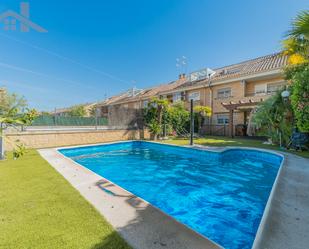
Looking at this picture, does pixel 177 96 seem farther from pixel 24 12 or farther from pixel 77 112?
pixel 77 112

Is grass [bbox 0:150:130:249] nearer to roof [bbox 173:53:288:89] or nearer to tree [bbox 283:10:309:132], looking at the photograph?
tree [bbox 283:10:309:132]

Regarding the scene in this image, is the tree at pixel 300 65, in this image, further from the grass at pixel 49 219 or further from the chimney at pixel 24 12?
the chimney at pixel 24 12

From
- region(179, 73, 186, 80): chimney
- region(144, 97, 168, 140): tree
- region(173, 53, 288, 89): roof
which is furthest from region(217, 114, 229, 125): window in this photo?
region(179, 73, 186, 80): chimney

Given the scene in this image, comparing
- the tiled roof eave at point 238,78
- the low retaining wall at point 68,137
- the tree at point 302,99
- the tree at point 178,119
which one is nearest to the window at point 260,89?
the tiled roof eave at point 238,78

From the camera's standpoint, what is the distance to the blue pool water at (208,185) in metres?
3.07

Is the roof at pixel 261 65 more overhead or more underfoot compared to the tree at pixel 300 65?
more overhead

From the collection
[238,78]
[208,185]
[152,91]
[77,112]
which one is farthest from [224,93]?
[77,112]

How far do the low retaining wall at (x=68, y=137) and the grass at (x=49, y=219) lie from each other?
580cm

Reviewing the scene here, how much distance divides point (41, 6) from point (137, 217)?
13.7 meters

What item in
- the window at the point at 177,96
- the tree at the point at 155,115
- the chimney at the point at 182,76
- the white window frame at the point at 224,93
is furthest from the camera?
the chimney at the point at 182,76

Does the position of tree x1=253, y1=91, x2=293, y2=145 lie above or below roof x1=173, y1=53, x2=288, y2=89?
below

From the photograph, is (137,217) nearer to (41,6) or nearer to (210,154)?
(210,154)

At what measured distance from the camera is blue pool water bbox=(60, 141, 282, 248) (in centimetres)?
307

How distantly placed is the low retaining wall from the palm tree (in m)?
10.9
